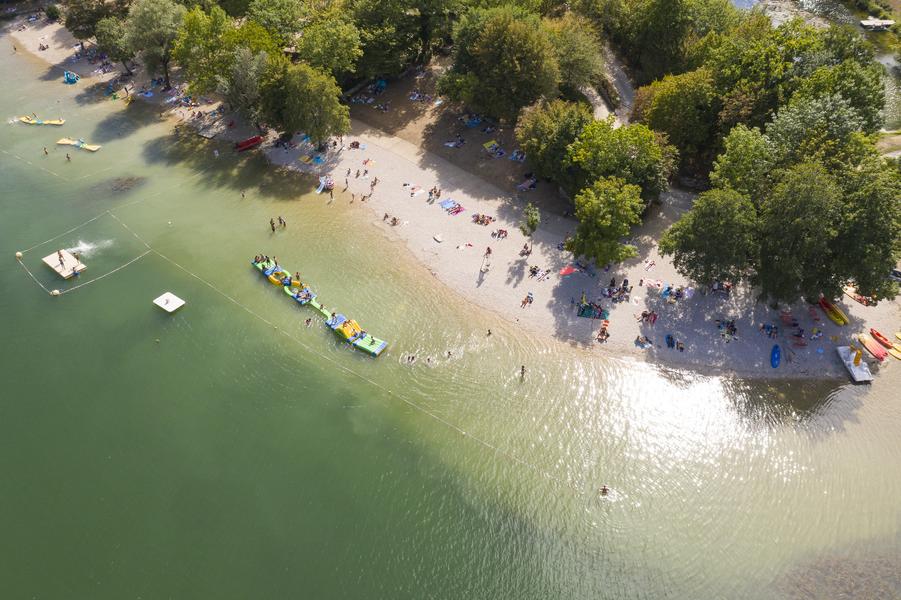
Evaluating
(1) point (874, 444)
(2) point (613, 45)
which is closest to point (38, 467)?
(1) point (874, 444)

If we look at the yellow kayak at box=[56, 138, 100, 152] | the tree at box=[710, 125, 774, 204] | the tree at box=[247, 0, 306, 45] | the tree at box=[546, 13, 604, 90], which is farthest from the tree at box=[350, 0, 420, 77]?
the tree at box=[710, 125, 774, 204]

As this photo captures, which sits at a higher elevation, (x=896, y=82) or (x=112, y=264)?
(x=896, y=82)

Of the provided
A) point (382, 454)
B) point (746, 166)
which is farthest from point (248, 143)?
point (746, 166)

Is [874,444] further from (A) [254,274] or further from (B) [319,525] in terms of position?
(A) [254,274]

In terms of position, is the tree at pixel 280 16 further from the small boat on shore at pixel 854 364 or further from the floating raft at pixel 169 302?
Answer: the small boat on shore at pixel 854 364

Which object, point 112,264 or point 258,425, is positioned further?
point 112,264

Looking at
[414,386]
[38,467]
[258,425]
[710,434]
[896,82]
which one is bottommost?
[38,467]

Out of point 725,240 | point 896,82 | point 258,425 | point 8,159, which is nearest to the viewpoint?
point 258,425
